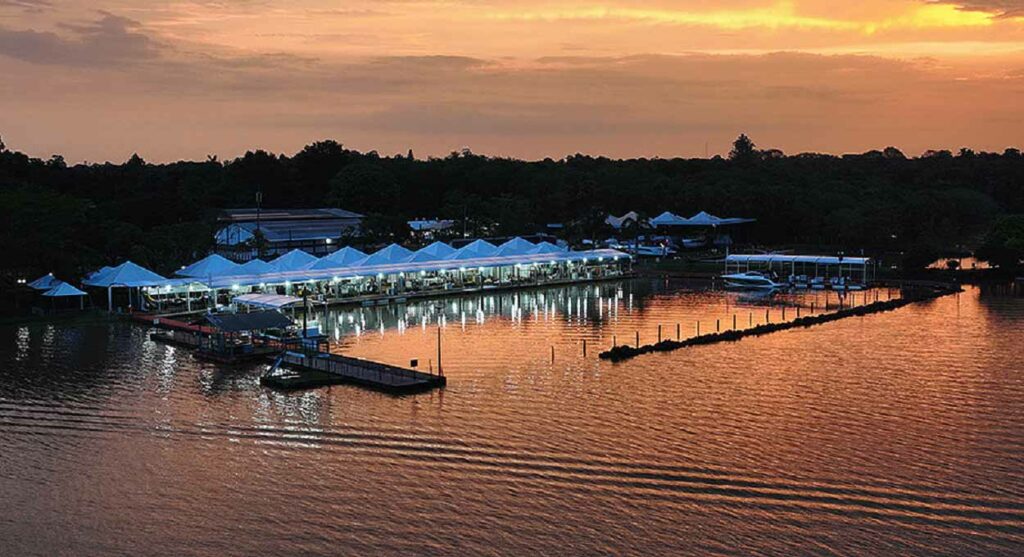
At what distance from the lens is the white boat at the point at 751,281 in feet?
128

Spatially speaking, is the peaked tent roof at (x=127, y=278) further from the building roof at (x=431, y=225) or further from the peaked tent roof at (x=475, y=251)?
the building roof at (x=431, y=225)

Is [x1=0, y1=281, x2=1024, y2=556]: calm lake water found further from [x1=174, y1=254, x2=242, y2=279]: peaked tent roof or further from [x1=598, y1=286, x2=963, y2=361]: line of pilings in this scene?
[x1=174, y1=254, x2=242, y2=279]: peaked tent roof

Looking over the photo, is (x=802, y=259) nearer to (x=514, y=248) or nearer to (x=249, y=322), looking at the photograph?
(x=514, y=248)

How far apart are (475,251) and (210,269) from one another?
11883mm

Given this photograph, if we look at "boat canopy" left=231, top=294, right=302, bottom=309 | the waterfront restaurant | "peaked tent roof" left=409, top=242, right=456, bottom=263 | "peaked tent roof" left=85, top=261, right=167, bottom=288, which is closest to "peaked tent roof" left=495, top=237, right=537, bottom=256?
the waterfront restaurant

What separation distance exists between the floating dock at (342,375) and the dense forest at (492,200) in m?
14.5

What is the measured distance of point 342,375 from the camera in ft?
70.3

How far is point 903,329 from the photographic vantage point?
27906 millimetres

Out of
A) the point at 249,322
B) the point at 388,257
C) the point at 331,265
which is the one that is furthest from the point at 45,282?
the point at 388,257

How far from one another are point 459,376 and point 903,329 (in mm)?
14345

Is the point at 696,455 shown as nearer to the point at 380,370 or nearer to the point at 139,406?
the point at 380,370

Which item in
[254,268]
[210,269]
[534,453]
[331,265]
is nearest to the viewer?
[534,453]

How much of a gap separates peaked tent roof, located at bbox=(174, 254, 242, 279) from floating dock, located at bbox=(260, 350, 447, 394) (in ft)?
38.6

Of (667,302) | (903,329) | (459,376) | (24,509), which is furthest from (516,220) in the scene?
(24,509)
